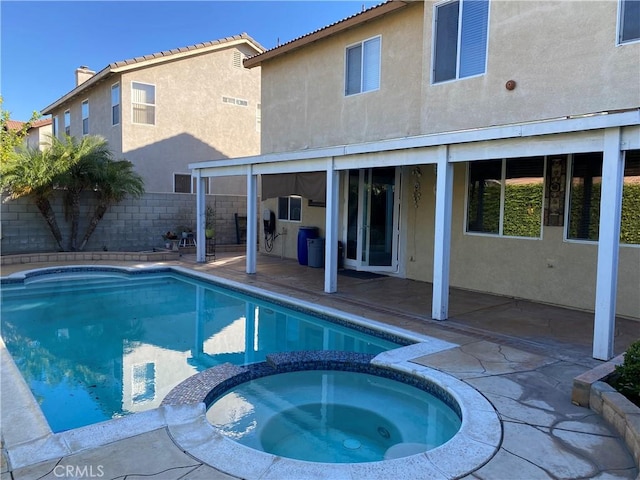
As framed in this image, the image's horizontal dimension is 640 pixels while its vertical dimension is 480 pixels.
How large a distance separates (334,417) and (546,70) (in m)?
6.46

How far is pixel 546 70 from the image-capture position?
7492mm

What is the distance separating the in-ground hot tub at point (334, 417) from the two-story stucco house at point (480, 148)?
2.47m

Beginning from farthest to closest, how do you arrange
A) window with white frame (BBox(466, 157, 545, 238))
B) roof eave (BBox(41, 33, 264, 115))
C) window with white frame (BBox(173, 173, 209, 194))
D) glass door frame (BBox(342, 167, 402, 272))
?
window with white frame (BBox(173, 173, 209, 194)) → roof eave (BBox(41, 33, 264, 115)) → glass door frame (BBox(342, 167, 402, 272)) → window with white frame (BBox(466, 157, 545, 238))

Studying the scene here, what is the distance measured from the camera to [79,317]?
8461mm

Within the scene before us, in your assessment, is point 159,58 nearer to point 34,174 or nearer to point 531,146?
point 34,174

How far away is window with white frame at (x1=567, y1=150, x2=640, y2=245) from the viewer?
746 centimetres

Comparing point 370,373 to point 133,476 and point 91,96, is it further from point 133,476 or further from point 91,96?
point 91,96

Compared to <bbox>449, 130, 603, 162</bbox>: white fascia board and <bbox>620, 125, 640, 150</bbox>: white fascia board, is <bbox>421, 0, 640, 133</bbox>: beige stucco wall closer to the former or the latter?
<bbox>449, 130, 603, 162</bbox>: white fascia board

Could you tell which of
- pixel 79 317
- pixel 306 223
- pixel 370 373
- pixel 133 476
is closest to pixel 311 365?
pixel 370 373

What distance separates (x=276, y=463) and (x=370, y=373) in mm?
2552

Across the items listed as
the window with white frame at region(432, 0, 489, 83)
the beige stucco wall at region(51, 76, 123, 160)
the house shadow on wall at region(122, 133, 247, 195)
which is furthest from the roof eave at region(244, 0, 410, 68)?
the beige stucco wall at region(51, 76, 123, 160)

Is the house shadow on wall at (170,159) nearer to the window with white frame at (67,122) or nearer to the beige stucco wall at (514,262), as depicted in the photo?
the window with white frame at (67,122)
